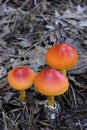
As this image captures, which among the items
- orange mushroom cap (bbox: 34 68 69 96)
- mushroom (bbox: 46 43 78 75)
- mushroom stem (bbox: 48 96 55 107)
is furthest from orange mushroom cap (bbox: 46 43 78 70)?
mushroom stem (bbox: 48 96 55 107)

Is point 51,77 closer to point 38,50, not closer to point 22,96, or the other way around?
point 22,96

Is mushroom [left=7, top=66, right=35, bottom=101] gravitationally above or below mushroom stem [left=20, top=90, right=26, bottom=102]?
above

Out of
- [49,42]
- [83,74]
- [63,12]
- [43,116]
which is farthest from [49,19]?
[43,116]

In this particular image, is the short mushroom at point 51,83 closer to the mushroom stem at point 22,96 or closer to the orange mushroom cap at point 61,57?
the orange mushroom cap at point 61,57

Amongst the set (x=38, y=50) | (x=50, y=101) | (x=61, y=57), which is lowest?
(x=50, y=101)

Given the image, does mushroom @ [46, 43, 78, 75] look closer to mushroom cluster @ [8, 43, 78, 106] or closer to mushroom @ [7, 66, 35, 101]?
mushroom cluster @ [8, 43, 78, 106]

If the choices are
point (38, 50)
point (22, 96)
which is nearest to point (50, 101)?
point (22, 96)

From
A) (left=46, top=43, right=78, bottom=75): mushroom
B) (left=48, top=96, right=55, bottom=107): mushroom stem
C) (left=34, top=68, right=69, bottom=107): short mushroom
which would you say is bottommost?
(left=48, top=96, right=55, bottom=107): mushroom stem

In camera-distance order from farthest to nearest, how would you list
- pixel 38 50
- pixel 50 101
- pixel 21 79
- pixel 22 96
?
pixel 38 50 < pixel 22 96 < pixel 50 101 < pixel 21 79
